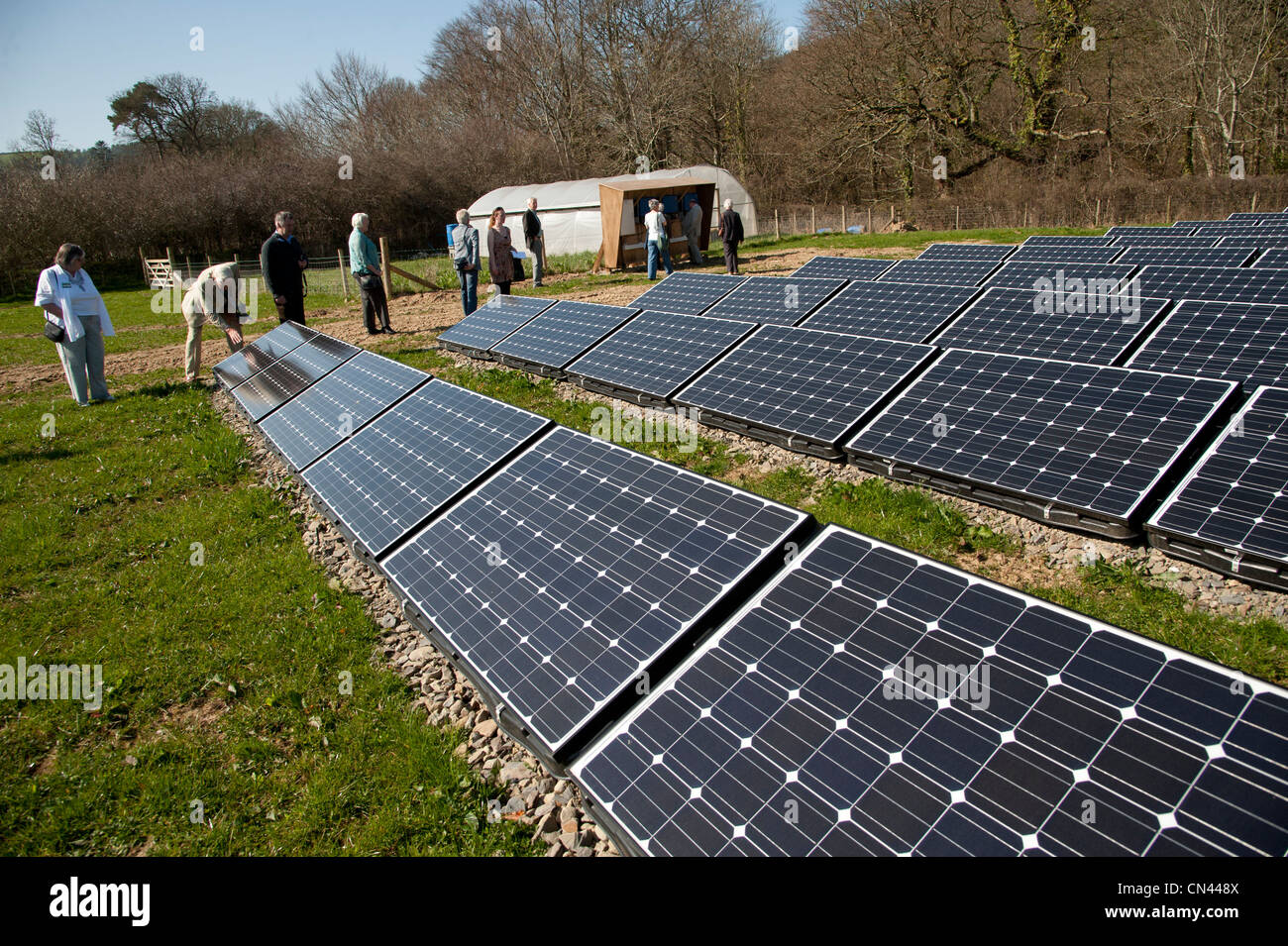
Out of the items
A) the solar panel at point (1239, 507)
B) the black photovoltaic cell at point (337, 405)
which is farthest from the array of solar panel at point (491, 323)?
the solar panel at point (1239, 507)

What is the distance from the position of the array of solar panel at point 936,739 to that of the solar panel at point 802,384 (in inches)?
171

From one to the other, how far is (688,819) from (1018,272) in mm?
14236

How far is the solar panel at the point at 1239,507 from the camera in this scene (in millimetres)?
5156

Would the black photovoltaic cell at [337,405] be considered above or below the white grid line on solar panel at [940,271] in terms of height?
below

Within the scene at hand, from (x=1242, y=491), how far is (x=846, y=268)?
40.4 feet

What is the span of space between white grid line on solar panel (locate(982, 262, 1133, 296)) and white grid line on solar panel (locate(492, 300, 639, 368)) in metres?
7.07

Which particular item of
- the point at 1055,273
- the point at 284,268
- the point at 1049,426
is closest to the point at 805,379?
the point at 1049,426

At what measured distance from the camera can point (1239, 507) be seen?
542 cm

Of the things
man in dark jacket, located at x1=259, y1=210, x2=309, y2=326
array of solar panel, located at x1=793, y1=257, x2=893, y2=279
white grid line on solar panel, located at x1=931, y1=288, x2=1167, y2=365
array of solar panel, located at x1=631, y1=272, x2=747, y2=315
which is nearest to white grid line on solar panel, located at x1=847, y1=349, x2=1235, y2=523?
white grid line on solar panel, located at x1=931, y1=288, x2=1167, y2=365

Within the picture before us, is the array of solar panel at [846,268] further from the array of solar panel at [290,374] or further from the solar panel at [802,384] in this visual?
the array of solar panel at [290,374]

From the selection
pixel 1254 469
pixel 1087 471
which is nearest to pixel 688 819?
pixel 1087 471

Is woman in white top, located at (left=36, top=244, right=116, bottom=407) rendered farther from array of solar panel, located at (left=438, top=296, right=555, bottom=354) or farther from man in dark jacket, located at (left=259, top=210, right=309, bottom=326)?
array of solar panel, located at (left=438, top=296, right=555, bottom=354)

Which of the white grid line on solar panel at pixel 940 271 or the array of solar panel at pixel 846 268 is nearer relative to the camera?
the white grid line on solar panel at pixel 940 271

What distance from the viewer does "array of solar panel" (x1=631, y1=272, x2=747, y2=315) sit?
1367 cm
